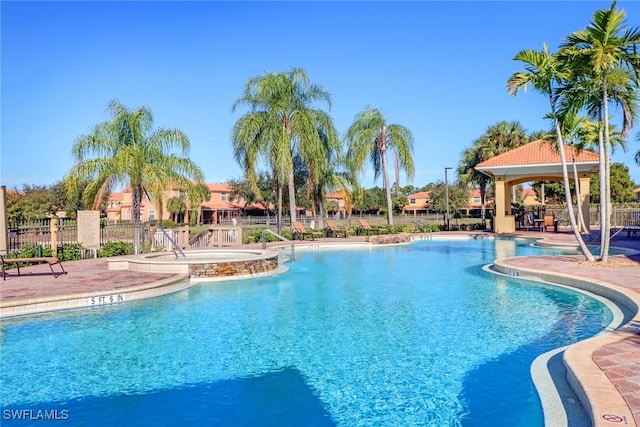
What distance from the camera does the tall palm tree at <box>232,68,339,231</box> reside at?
23391 mm

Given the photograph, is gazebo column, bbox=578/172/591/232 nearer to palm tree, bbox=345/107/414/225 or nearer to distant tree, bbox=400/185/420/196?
palm tree, bbox=345/107/414/225

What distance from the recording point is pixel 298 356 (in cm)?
571

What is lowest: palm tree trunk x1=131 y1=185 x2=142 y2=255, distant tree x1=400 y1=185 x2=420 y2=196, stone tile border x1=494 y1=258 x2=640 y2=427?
stone tile border x1=494 y1=258 x2=640 y2=427

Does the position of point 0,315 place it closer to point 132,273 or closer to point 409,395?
point 132,273

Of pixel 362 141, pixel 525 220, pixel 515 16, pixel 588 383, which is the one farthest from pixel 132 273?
pixel 525 220

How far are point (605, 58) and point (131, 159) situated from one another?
634 inches

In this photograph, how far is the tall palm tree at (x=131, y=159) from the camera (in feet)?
60.5

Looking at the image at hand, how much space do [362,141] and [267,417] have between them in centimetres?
2549

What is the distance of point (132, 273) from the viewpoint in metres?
11.3

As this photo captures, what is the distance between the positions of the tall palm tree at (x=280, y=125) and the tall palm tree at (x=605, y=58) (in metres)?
14.4

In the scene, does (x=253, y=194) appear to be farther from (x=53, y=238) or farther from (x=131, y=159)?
(x=53, y=238)

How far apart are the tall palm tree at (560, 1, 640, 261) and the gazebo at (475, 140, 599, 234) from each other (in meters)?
12.9

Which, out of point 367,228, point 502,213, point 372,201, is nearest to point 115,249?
point 367,228

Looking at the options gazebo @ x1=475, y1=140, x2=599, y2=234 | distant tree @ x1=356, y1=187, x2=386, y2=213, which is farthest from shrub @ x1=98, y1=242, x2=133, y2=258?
distant tree @ x1=356, y1=187, x2=386, y2=213
